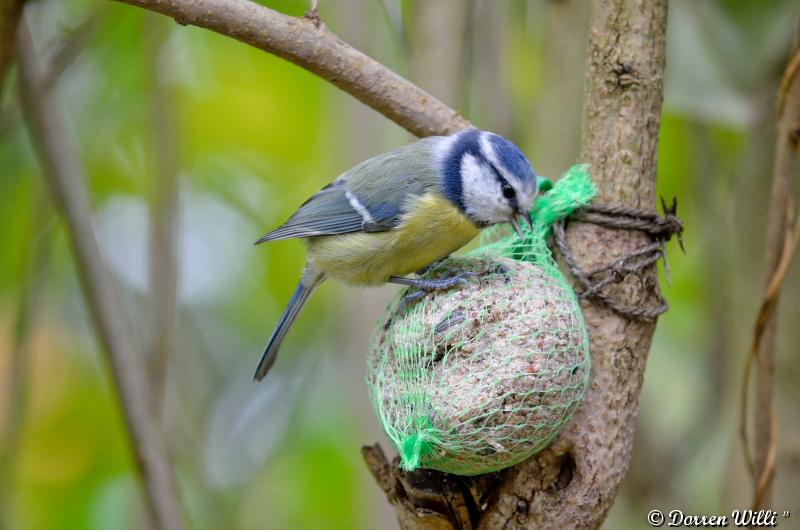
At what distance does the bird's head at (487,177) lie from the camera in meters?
1.73

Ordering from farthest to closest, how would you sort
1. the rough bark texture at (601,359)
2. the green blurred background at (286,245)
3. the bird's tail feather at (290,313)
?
1. the green blurred background at (286,245)
2. the bird's tail feather at (290,313)
3. the rough bark texture at (601,359)

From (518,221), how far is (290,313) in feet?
2.06

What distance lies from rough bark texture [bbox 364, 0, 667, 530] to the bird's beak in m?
0.11

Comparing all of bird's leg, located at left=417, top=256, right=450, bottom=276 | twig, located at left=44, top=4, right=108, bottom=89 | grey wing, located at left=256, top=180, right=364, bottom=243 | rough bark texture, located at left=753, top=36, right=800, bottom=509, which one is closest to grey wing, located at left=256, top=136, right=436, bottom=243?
grey wing, located at left=256, top=180, right=364, bottom=243

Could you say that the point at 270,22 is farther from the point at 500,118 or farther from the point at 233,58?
the point at 233,58

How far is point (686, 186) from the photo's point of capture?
2.99 m

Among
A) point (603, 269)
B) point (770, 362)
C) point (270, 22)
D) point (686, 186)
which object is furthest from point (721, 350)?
point (270, 22)

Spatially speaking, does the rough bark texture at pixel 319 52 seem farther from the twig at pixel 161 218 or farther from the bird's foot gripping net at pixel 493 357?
the twig at pixel 161 218

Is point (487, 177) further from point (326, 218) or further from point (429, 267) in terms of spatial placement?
point (326, 218)

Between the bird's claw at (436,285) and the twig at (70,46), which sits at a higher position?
the twig at (70,46)

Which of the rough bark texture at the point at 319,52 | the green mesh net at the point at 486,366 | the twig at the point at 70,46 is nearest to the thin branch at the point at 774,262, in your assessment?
the green mesh net at the point at 486,366

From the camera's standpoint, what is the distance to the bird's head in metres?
1.73

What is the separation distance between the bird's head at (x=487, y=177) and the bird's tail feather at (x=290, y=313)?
0.41m

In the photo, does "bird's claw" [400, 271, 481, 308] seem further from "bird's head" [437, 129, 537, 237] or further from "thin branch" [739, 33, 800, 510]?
"thin branch" [739, 33, 800, 510]
